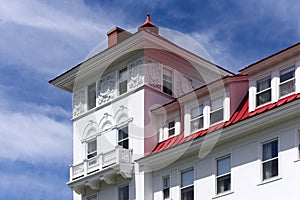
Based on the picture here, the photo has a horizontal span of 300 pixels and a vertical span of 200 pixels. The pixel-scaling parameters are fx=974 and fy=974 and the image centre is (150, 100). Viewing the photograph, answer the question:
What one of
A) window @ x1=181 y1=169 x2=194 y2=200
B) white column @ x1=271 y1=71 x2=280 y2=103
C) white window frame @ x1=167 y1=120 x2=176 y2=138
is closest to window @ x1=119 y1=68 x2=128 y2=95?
white window frame @ x1=167 y1=120 x2=176 y2=138

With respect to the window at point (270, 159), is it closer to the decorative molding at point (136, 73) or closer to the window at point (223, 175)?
the window at point (223, 175)

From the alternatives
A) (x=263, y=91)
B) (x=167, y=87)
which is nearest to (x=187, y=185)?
(x=263, y=91)

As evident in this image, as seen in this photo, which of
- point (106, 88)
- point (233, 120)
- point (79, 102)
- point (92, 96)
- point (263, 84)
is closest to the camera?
point (263, 84)

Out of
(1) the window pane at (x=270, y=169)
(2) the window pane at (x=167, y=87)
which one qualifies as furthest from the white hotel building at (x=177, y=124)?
(2) the window pane at (x=167, y=87)

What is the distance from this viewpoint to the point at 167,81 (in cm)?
5691

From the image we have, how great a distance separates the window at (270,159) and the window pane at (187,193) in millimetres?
5507

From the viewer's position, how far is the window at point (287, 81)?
46.5 m

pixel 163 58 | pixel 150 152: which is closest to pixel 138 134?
pixel 150 152

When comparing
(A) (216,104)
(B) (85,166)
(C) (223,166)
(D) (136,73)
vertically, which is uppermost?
(D) (136,73)

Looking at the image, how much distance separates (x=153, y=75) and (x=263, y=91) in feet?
31.6

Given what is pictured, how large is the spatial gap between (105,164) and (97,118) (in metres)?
3.93

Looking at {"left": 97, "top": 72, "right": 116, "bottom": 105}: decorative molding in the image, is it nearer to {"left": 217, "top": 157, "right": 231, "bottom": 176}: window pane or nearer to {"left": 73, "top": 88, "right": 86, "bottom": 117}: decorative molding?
{"left": 73, "top": 88, "right": 86, "bottom": 117}: decorative molding

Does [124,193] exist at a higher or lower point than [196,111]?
lower

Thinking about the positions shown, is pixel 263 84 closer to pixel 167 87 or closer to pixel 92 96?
pixel 167 87
